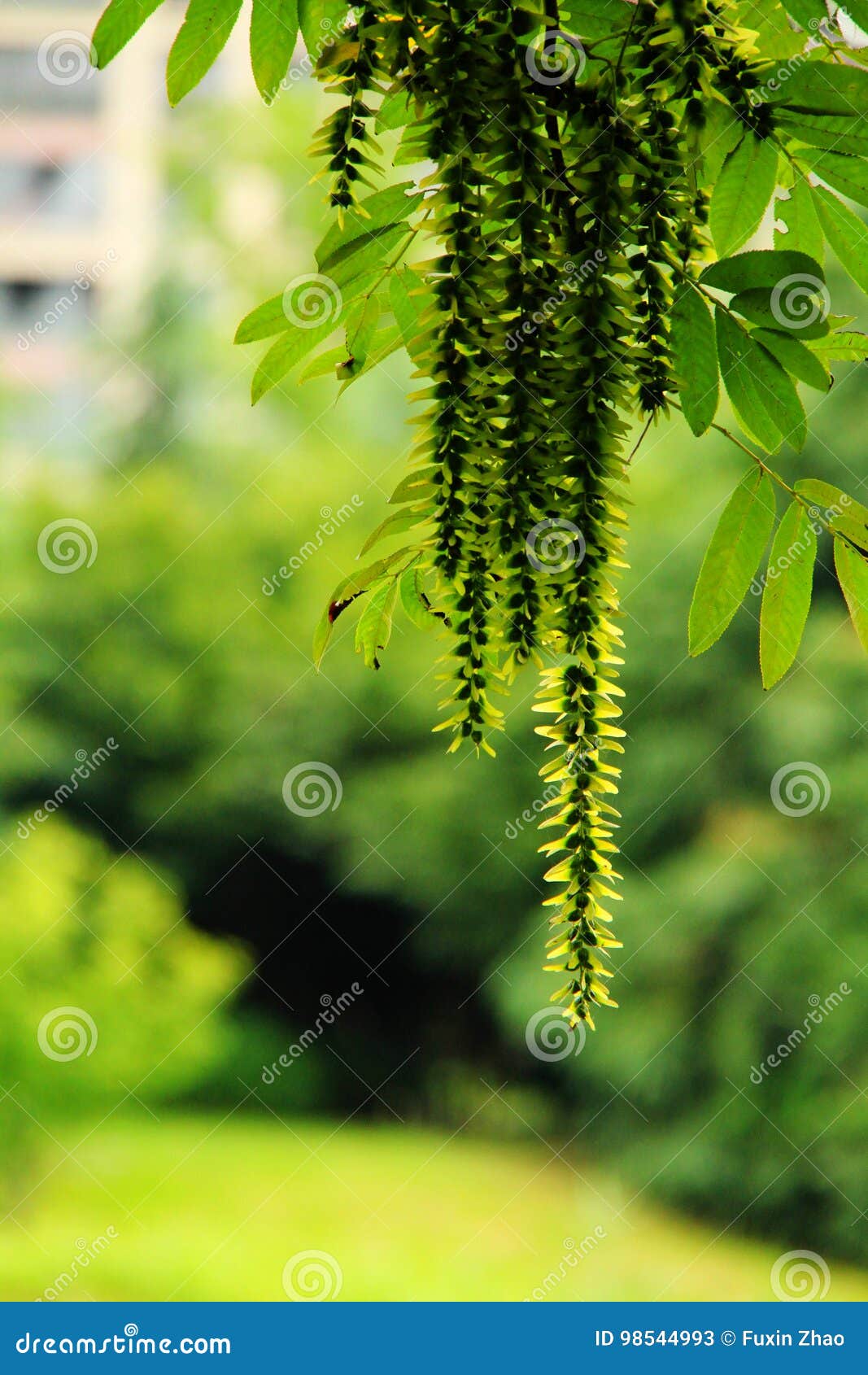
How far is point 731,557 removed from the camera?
0.43 m

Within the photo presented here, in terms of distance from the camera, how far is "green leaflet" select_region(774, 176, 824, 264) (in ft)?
1.45

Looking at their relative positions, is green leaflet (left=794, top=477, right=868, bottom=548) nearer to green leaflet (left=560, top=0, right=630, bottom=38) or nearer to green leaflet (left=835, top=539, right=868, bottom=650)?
green leaflet (left=835, top=539, right=868, bottom=650)

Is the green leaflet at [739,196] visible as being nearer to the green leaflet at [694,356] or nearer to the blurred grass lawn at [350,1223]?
the green leaflet at [694,356]

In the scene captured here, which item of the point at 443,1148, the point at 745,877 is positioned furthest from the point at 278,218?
the point at 443,1148

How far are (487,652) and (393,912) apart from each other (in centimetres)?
590

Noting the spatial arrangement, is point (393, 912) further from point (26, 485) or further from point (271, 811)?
point (26, 485)
